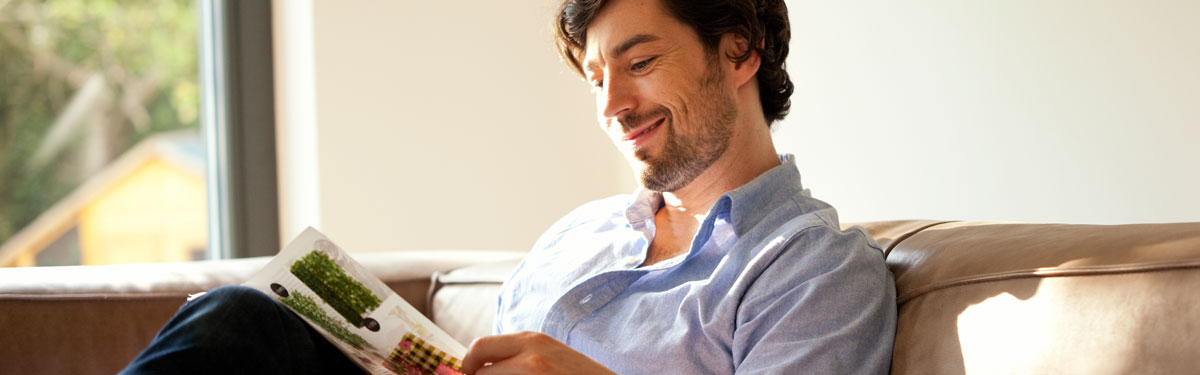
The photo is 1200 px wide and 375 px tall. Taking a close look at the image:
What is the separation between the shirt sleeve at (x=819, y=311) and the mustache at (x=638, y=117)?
33cm

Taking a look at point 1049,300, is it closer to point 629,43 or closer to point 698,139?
point 698,139

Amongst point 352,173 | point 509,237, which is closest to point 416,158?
point 352,173

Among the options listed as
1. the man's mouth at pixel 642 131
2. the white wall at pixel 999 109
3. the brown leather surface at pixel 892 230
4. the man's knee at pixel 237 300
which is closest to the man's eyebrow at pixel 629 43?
the man's mouth at pixel 642 131

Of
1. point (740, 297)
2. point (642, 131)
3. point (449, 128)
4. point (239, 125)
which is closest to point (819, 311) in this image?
point (740, 297)

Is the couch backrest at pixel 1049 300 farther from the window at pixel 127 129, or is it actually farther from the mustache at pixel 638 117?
the window at pixel 127 129

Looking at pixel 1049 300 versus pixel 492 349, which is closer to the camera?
pixel 1049 300

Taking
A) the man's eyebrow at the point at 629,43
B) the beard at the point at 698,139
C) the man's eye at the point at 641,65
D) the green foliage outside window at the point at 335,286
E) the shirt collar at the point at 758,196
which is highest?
the man's eyebrow at the point at 629,43

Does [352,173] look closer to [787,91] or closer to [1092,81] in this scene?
[787,91]

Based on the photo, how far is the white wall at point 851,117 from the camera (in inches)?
63.1

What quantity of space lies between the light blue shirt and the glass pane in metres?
1.46

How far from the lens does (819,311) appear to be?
1.09 m

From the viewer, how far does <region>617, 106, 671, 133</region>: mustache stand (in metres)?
1.43

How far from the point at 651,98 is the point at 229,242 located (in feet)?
5.19

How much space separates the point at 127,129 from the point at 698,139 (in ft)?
5.56
